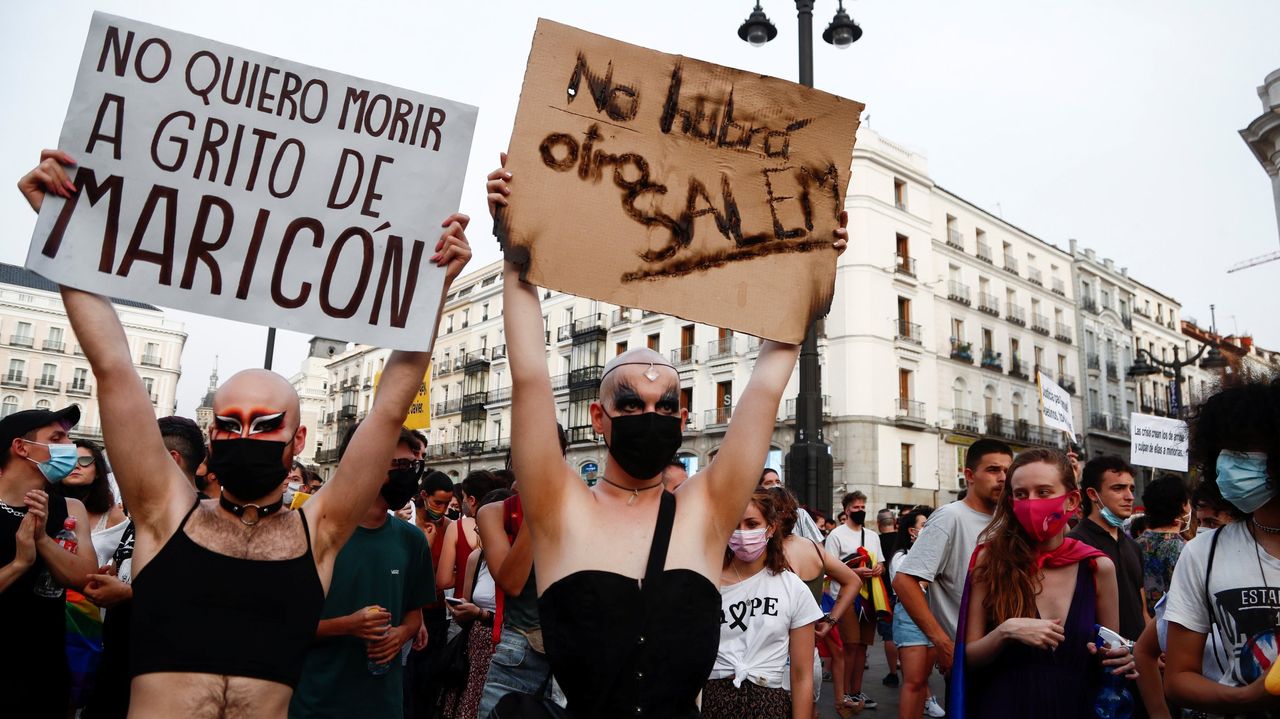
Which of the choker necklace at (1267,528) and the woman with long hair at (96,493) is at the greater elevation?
the choker necklace at (1267,528)

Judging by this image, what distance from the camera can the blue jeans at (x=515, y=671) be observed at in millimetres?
3498

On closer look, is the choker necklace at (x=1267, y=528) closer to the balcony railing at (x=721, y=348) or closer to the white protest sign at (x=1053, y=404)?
the white protest sign at (x=1053, y=404)

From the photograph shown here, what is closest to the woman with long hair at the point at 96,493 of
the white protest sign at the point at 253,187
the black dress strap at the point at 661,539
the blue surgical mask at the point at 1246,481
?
the white protest sign at the point at 253,187

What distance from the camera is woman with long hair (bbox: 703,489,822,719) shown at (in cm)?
388

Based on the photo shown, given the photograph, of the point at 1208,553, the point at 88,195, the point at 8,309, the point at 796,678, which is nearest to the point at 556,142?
the point at 88,195

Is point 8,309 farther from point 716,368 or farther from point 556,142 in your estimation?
point 556,142

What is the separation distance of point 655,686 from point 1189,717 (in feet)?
7.36

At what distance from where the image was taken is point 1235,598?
2596 millimetres

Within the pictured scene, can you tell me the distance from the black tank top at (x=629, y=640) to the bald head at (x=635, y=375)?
0.46m

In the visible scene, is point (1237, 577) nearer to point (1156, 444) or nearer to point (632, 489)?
point (632, 489)

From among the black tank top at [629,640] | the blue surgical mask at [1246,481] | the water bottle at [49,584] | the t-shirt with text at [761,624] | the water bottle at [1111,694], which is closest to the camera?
the black tank top at [629,640]

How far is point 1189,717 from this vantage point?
9.96ft

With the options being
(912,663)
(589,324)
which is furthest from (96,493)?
(589,324)

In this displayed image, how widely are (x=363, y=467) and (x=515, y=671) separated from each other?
149 centimetres
